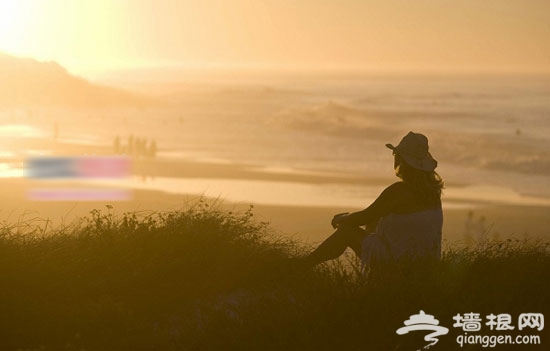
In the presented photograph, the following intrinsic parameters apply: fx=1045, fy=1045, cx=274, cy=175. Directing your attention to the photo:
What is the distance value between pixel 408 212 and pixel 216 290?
2.45 meters

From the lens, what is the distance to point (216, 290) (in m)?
12.0

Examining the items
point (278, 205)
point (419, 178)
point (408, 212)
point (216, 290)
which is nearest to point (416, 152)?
point (419, 178)

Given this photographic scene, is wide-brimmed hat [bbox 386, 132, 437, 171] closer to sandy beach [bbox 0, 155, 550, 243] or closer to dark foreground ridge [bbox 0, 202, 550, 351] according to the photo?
dark foreground ridge [bbox 0, 202, 550, 351]

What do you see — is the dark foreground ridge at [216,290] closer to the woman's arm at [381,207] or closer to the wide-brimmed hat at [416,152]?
the woman's arm at [381,207]

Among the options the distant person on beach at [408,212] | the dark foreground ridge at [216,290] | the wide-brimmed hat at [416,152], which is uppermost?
the wide-brimmed hat at [416,152]

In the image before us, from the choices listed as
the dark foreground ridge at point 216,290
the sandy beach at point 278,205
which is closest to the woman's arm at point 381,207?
the dark foreground ridge at point 216,290

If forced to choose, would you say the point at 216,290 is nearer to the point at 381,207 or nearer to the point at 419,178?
the point at 381,207

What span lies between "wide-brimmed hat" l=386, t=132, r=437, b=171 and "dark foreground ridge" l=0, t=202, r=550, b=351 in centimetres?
109

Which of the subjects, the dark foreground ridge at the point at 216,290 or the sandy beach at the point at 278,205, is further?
the sandy beach at the point at 278,205

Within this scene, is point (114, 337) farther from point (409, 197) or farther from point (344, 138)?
point (344, 138)

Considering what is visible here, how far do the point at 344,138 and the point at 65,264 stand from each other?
87.1m

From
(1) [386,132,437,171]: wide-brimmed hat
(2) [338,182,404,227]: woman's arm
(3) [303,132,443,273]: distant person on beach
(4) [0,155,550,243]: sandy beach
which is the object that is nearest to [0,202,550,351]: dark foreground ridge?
(3) [303,132,443,273]: distant person on beach

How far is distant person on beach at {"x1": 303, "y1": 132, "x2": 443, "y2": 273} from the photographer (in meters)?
10.9

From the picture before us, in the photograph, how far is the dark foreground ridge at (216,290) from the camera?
400 inches
